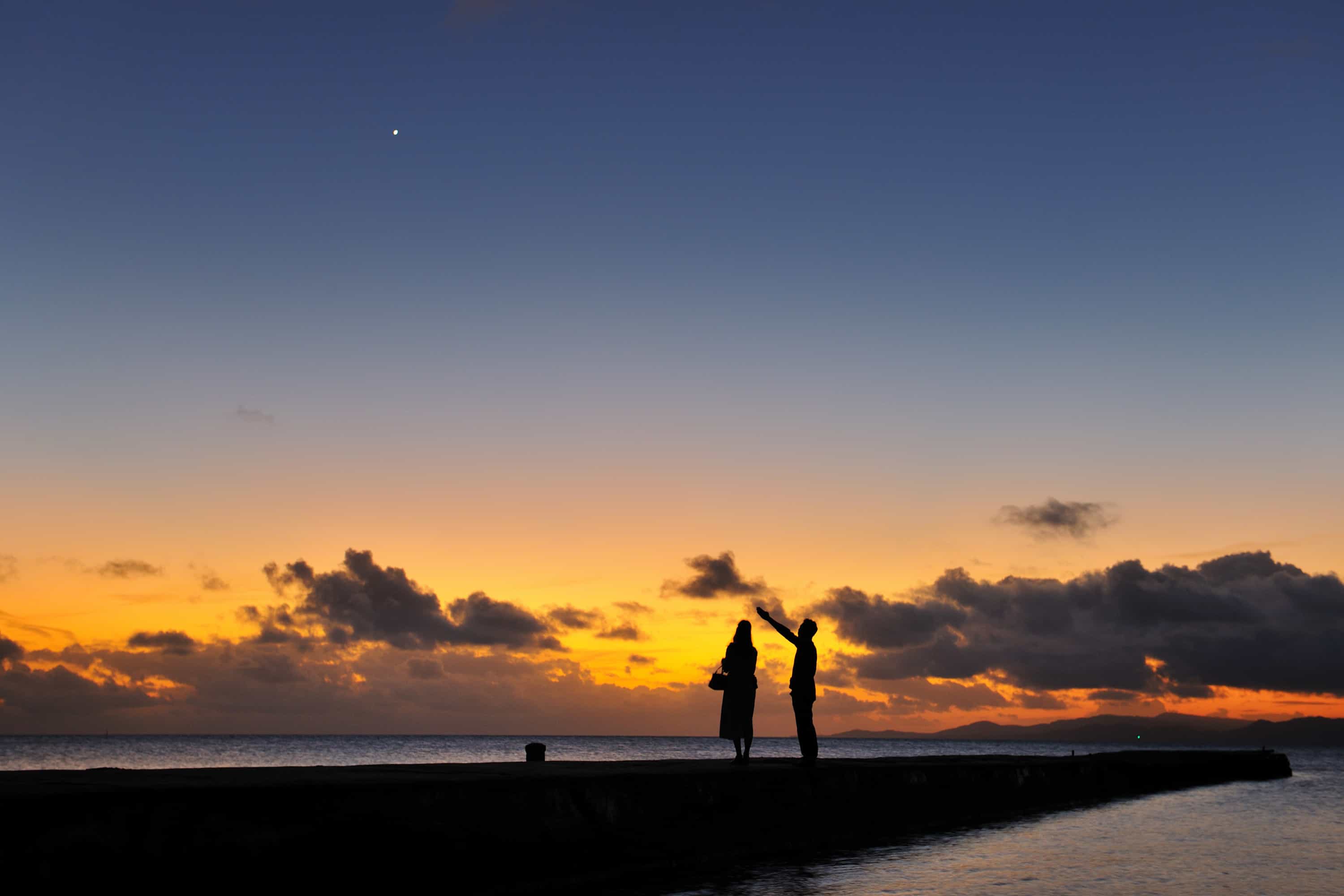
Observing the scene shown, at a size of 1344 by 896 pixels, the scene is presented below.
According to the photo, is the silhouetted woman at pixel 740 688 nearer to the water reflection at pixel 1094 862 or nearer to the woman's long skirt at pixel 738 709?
the woman's long skirt at pixel 738 709

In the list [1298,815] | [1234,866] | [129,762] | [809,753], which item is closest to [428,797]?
[809,753]

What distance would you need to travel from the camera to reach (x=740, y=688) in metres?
17.7

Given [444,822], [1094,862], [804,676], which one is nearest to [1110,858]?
[1094,862]

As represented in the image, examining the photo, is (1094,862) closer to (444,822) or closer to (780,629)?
(780,629)

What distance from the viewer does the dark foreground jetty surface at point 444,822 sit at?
27.3 ft

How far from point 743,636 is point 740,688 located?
1079 millimetres

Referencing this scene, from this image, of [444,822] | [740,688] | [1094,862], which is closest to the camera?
[444,822]

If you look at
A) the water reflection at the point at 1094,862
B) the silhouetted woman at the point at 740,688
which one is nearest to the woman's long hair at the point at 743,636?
the silhouetted woman at the point at 740,688

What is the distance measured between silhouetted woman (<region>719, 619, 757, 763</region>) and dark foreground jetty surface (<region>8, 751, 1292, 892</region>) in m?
0.66

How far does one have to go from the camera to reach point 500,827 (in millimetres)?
11328

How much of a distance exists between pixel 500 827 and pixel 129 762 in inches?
3687

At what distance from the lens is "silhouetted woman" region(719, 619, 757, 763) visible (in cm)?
1733

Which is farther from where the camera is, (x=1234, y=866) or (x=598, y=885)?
(x=1234, y=866)

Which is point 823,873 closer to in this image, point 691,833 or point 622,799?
point 691,833
